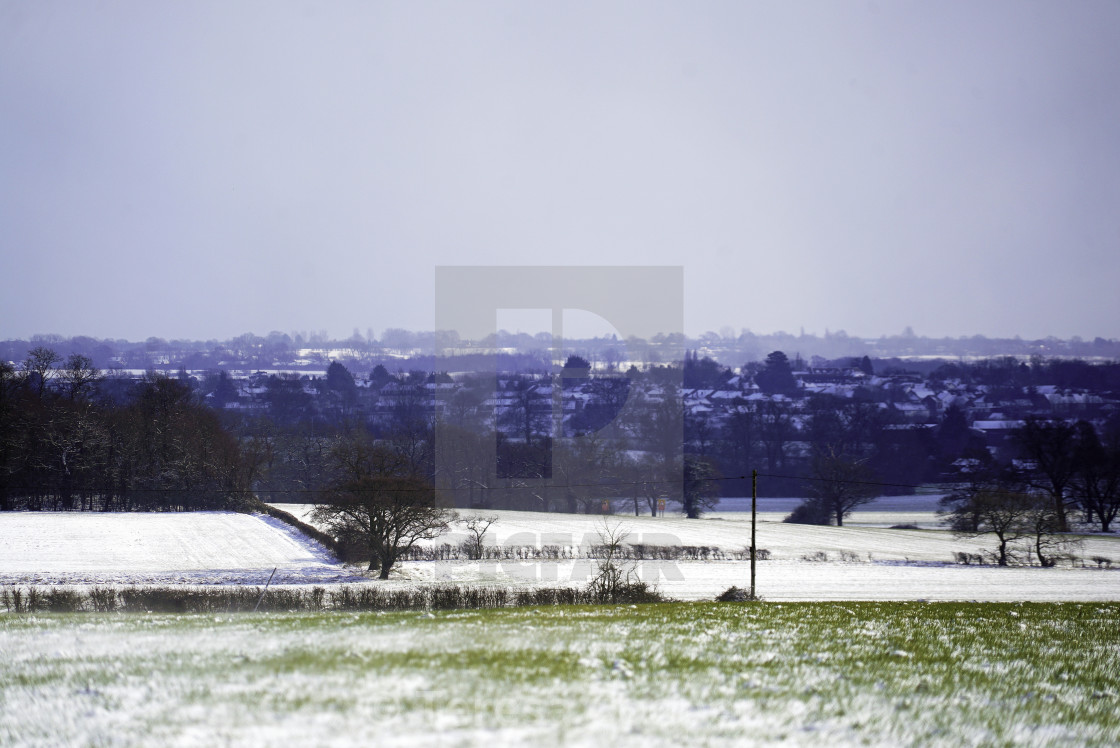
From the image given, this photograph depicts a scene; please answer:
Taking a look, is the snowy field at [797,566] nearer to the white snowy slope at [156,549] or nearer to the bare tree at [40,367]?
the white snowy slope at [156,549]

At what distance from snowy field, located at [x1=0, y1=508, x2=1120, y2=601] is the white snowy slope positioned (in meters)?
0.08

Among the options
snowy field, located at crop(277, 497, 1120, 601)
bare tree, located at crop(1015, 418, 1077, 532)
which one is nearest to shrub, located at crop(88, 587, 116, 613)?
snowy field, located at crop(277, 497, 1120, 601)

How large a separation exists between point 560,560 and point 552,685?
32.0 metres

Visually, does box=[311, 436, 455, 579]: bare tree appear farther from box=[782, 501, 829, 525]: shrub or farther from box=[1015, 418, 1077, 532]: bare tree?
box=[1015, 418, 1077, 532]: bare tree

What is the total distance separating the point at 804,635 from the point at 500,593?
1340 cm

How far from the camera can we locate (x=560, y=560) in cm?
3834

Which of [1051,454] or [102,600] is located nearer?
[102,600]

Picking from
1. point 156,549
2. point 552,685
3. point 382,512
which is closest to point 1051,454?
point 382,512

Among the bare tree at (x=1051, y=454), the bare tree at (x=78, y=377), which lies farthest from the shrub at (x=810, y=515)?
the bare tree at (x=78, y=377)

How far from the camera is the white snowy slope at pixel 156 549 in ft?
109

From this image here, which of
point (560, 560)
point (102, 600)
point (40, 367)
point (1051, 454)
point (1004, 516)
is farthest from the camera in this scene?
point (40, 367)

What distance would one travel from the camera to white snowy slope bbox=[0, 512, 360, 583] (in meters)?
33.3

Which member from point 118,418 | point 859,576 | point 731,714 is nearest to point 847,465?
point 859,576

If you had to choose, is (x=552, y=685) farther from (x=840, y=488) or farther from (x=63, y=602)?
(x=840, y=488)
